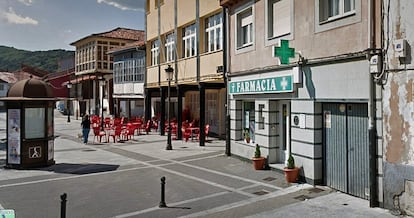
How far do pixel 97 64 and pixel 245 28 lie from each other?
31.6 m

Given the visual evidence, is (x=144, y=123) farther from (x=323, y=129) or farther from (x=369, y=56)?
(x=369, y=56)

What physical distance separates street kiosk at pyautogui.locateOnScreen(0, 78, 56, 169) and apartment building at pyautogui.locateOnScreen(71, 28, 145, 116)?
85.1 feet

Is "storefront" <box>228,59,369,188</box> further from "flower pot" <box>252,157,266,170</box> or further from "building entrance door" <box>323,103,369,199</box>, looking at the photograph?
"flower pot" <box>252,157,266,170</box>

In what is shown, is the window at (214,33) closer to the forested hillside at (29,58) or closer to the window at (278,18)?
the window at (278,18)

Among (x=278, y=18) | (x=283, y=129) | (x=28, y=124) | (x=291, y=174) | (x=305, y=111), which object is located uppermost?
(x=278, y=18)

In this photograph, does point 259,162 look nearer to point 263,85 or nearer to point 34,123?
point 263,85

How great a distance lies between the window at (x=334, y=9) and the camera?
8664 mm

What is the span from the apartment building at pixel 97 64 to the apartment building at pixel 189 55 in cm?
1507

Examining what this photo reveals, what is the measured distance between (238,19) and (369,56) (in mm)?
7262

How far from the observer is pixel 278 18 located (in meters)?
11.4

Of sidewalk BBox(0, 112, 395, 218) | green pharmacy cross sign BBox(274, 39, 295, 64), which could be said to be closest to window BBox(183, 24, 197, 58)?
sidewalk BBox(0, 112, 395, 218)

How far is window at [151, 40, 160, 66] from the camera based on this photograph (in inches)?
996

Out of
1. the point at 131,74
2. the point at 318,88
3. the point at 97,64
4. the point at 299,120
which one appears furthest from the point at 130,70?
the point at 318,88

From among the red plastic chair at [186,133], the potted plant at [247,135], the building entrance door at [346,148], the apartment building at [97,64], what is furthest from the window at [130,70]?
the building entrance door at [346,148]
